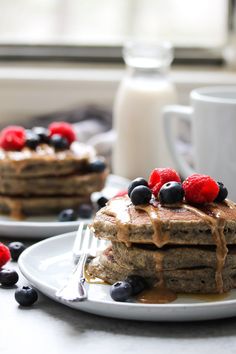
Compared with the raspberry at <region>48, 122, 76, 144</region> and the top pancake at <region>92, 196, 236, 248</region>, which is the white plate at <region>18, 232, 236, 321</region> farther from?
the raspberry at <region>48, 122, 76, 144</region>

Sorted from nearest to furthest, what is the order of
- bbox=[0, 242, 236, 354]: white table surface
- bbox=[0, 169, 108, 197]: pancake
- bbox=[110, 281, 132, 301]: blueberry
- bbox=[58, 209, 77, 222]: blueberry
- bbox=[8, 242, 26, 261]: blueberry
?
bbox=[0, 242, 236, 354]: white table surface
bbox=[110, 281, 132, 301]: blueberry
bbox=[8, 242, 26, 261]: blueberry
bbox=[58, 209, 77, 222]: blueberry
bbox=[0, 169, 108, 197]: pancake

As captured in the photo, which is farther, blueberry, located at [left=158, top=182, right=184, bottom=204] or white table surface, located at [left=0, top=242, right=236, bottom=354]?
blueberry, located at [left=158, top=182, right=184, bottom=204]

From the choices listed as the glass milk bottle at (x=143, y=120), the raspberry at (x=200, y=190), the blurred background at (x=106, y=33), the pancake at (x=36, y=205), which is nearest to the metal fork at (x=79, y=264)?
the raspberry at (x=200, y=190)

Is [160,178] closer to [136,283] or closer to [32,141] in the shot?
[136,283]

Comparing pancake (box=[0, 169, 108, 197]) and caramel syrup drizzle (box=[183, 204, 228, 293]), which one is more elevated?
caramel syrup drizzle (box=[183, 204, 228, 293])

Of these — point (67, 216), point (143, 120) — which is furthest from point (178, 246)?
point (143, 120)

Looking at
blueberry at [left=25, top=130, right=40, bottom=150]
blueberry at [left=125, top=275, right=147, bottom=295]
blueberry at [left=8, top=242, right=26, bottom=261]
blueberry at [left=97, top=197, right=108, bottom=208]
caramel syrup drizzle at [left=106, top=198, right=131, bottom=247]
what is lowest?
blueberry at [left=97, top=197, right=108, bottom=208]

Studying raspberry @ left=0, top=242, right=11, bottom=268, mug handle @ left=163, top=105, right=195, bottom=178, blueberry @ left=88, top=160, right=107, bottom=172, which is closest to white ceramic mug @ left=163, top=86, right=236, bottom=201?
mug handle @ left=163, top=105, right=195, bottom=178
